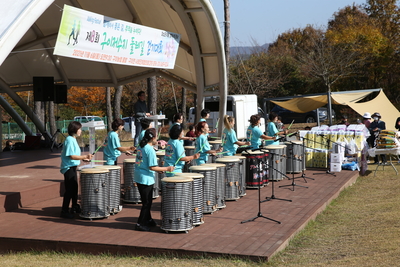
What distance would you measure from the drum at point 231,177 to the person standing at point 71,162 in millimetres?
2815

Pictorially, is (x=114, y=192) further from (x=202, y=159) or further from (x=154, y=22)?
(x=154, y=22)

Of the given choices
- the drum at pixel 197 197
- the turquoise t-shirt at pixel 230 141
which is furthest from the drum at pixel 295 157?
the drum at pixel 197 197

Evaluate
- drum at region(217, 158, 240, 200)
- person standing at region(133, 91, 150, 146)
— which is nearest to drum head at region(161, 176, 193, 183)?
drum at region(217, 158, 240, 200)

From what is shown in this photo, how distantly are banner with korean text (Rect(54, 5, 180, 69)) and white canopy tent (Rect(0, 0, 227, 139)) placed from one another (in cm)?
169

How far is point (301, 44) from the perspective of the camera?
4616 cm

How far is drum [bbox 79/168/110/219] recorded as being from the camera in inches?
327

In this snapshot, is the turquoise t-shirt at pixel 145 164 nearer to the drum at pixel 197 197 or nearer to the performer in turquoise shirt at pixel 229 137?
the drum at pixel 197 197

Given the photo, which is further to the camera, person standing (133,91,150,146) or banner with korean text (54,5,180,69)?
person standing (133,91,150,146)

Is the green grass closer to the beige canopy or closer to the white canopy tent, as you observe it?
the white canopy tent

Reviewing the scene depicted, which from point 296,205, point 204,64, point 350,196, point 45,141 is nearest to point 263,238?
point 296,205

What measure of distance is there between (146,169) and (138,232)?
1.00 metres

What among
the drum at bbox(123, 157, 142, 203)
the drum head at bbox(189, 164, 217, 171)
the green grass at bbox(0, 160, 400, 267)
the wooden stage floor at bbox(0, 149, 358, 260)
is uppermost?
the drum head at bbox(189, 164, 217, 171)

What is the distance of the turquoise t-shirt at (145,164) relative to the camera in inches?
296

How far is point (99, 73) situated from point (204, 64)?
4533 millimetres
